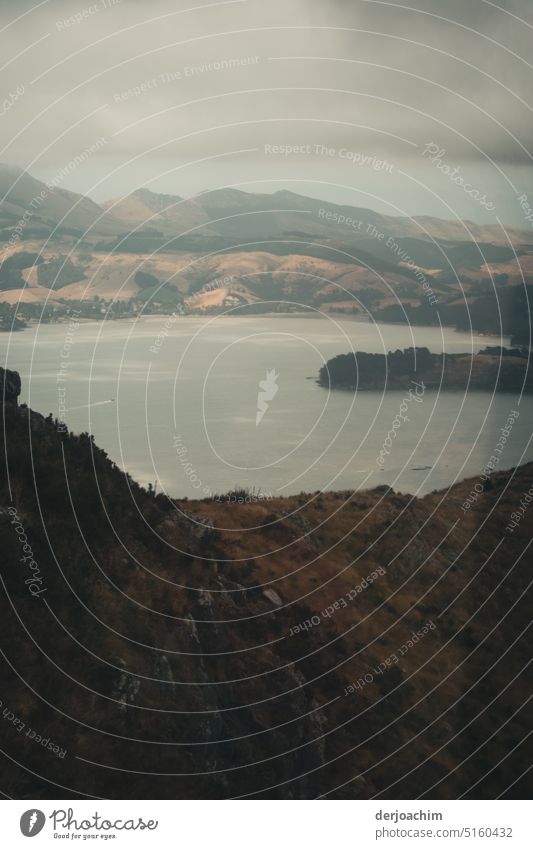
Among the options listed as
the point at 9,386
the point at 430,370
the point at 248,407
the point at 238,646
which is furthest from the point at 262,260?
the point at 238,646

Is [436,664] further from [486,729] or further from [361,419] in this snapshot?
[361,419]

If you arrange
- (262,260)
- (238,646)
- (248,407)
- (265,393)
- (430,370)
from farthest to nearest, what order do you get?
1. (262,260)
2. (430,370)
3. (265,393)
4. (248,407)
5. (238,646)

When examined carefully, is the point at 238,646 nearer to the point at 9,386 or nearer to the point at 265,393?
the point at 9,386
